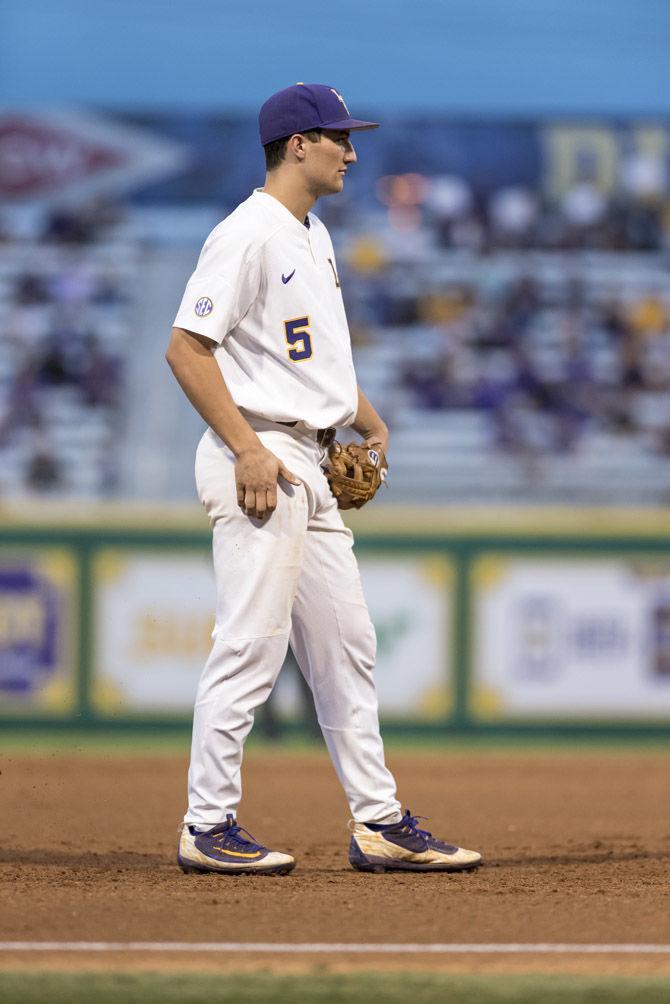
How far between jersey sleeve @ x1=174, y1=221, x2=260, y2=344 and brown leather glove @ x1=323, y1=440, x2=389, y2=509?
0.52 m

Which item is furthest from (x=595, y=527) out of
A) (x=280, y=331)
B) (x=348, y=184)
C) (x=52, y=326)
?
(x=348, y=184)

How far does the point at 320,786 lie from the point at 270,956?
396 centimetres

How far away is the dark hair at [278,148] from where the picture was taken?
409cm

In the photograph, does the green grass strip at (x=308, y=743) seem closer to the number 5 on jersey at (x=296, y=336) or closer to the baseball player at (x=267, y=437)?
the baseball player at (x=267, y=437)

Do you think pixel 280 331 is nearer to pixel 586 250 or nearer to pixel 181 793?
pixel 181 793

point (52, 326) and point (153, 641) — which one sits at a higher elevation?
point (52, 326)

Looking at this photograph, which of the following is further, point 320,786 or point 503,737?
point 503,737

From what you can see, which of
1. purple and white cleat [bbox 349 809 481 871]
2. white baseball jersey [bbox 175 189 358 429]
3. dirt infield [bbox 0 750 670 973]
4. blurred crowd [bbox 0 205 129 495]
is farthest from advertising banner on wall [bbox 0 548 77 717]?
white baseball jersey [bbox 175 189 358 429]

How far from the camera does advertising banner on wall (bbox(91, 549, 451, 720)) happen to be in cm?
851

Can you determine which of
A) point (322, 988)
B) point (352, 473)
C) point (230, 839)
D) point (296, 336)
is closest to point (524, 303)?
point (352, 473)

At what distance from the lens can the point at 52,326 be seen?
13977mm

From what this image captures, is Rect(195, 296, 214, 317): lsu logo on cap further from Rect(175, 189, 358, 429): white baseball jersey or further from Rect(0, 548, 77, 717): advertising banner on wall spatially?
Rect(0, 548, 77, 717): advertising banner on wall

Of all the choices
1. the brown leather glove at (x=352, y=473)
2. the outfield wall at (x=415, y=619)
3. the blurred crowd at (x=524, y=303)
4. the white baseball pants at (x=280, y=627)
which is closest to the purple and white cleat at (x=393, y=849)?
the white baseball pants at (x=280, y=627)

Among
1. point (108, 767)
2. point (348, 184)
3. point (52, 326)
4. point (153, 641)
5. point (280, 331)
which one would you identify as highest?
point (348, 184)
